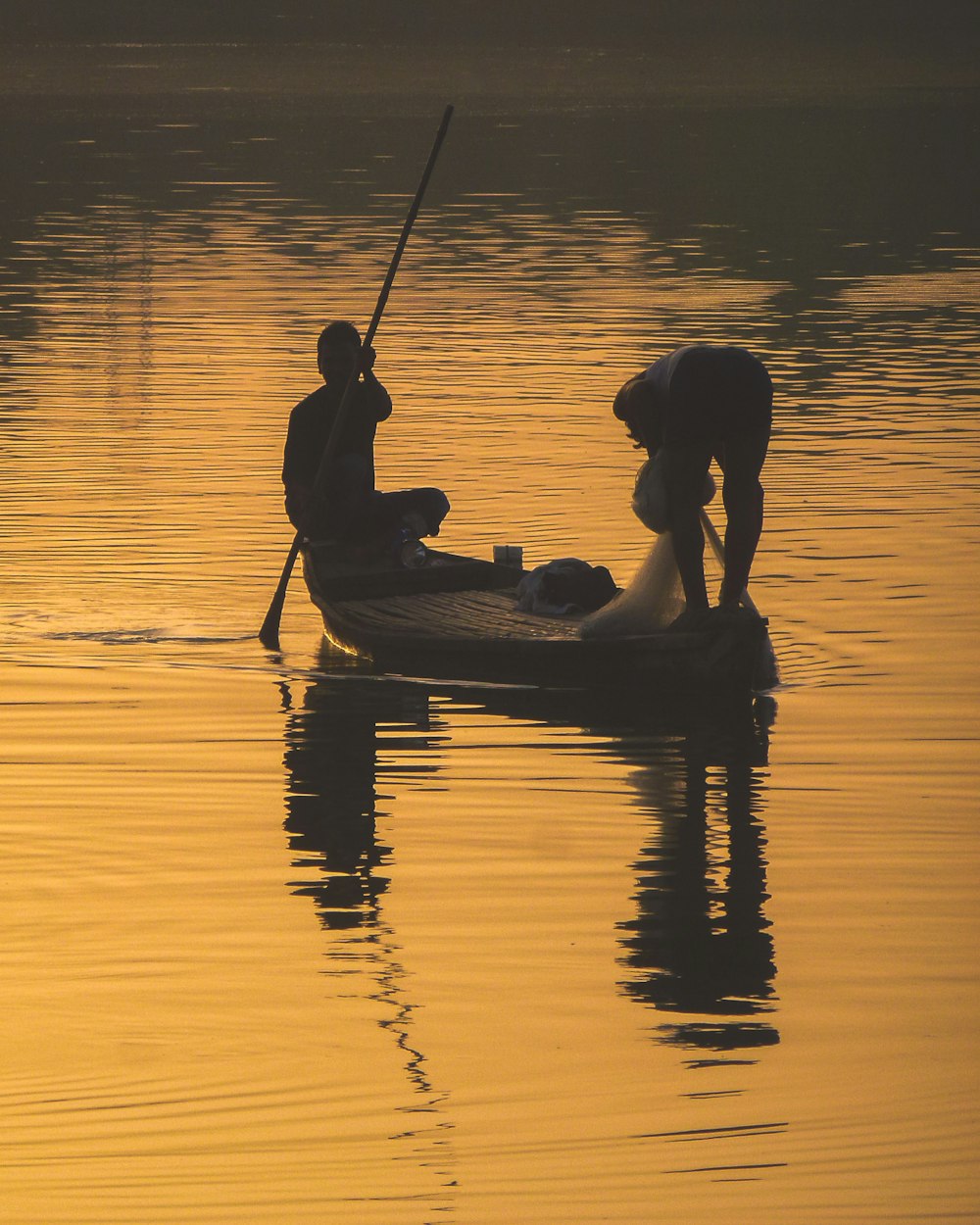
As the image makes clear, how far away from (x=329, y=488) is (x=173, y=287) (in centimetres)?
1258

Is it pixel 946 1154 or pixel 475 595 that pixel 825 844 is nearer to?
pixel 946 1154

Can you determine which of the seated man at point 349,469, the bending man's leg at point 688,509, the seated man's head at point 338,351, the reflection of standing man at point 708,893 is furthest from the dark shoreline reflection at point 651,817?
the seated man's head at point 338,351

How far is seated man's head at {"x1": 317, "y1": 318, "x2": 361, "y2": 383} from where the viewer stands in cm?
1043

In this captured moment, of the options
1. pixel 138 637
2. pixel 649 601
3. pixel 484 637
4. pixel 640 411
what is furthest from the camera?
pixel 138 637

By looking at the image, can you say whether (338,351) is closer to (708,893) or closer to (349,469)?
(349,469)

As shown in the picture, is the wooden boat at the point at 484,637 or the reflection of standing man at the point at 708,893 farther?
the wooden boat at the point at 484,637

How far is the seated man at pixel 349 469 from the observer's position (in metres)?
10.5

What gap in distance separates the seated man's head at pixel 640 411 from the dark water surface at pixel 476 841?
0.91 metres

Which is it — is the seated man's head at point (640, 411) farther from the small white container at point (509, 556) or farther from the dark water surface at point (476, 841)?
the small white container at point (509, 556)

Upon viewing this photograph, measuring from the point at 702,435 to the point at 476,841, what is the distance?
1999 mm

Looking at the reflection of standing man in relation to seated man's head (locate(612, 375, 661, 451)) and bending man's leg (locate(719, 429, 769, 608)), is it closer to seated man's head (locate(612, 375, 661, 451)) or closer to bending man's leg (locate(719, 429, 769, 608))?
bending man's leg (locate(719, 429, 769, 608))

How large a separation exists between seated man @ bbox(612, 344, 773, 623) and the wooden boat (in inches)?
7.5

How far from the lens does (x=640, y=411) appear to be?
29.4 ft

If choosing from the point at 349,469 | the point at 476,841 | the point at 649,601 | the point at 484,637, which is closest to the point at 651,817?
the point at 476,841
